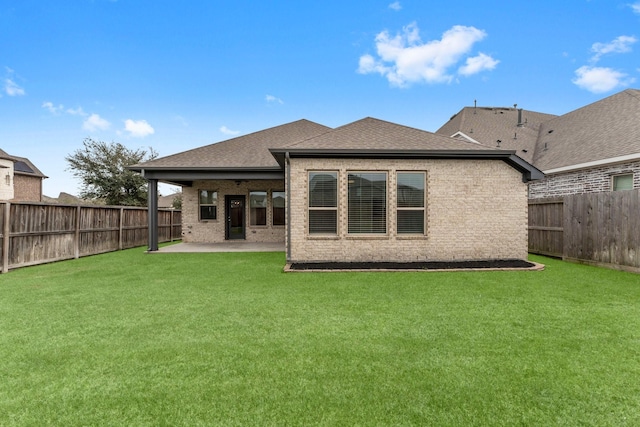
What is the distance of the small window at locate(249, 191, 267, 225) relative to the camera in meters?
14.7

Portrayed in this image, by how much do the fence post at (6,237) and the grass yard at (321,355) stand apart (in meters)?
2.35

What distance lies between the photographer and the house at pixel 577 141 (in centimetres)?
1060

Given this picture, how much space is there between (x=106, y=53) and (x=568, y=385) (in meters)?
18.9

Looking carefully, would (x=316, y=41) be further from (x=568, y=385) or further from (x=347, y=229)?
(x=568, y=385)

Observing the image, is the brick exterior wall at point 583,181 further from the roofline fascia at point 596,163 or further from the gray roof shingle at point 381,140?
the gray roof shingle at point 381,140

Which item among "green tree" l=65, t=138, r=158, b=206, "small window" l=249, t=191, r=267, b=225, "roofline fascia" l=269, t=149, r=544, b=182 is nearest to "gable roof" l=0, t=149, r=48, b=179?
"green tree" l=65, t=138, r=158, b=206

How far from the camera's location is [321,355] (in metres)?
3.05

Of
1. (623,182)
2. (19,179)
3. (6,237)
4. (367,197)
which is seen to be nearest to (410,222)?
(367,197)

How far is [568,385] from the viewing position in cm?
252

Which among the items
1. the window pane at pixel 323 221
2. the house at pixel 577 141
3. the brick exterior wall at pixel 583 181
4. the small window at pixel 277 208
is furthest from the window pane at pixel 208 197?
the brick exterior wall at pixel 583 181

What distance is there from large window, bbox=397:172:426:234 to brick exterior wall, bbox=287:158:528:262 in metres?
0.16

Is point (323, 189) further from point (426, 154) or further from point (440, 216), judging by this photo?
point (440, 216)

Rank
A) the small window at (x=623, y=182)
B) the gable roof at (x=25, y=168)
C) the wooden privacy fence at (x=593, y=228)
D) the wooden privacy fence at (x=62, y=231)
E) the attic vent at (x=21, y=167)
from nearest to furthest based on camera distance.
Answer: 1. the wooden privacy fence at (x=593, y=228)
2. the wooden privacy fence at (x=62, y=231)
3. the small window at (x=623, y=182)
4. the gable roof at (x=25, y=168)
5. the attic vent at (x=21, y=167)

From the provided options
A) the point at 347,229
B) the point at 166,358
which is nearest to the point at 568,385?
the point at 166,358
